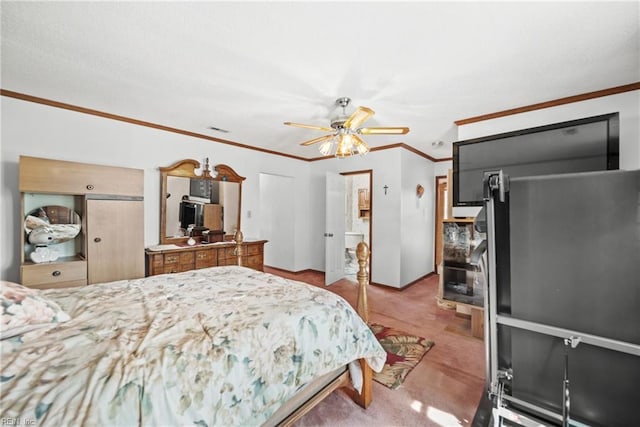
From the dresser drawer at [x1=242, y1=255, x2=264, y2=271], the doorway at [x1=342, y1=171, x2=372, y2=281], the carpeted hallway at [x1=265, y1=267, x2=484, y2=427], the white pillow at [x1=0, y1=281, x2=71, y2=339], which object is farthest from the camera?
the doorway at [x1=342, y1=171, x2=372, y2=281]

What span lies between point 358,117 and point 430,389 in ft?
7.56

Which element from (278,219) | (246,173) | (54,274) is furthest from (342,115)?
(278,219)

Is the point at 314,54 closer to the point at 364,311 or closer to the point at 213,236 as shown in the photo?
the point at 364,311

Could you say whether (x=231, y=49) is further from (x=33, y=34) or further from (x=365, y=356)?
(x=365, y=356)

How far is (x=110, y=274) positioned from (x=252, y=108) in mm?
2377

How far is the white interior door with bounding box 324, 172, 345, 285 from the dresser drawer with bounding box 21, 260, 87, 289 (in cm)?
324

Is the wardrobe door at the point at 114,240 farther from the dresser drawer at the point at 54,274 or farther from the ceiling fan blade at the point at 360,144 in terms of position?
the ceiling fan blade at the point at 360,144

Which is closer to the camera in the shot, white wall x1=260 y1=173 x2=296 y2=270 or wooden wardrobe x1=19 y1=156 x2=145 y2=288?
wooden wardrobe x1=19 y1=156 x2=145 y2=288

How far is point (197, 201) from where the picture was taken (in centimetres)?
377

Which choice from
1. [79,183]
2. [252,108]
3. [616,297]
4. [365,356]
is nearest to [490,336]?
[616,297]

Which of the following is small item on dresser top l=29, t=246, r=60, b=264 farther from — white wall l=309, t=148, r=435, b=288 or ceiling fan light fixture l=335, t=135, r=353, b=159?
white wall l=309, t=148, r=435, b=288

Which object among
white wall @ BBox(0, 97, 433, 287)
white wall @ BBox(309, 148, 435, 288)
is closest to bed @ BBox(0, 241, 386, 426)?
white wall @ BBox(0, 97, 433, 287)

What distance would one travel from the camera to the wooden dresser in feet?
10.1

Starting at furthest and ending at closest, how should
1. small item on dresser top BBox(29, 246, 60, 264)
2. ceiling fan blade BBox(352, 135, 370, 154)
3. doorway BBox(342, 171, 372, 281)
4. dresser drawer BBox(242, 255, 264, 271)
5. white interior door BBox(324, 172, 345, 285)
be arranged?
1. doorway BBox(342, 171, 372, 281)
2. white interior door BBox(324, 172, 345, 285)
3. dresser drawer BBox(242, 255, 264, 271)
4. ceiling fan blade BBox(352, 135, 370, 154)
5. small item on dresser top BBox(29, 246, 60, 264)
